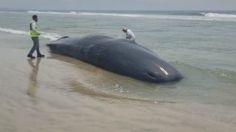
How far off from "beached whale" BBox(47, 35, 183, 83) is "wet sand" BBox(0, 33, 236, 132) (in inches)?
18.3

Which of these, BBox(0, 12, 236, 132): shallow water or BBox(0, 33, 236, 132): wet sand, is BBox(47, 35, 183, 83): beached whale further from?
BBox(0, 33, 236, 132): wet sand

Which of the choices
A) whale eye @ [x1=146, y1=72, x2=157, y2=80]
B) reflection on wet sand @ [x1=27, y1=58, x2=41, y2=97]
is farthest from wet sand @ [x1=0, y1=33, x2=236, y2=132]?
whale eye @ [x1=146, y1=72, x2=157, y2=80]

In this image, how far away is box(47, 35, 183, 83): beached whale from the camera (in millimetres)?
12086

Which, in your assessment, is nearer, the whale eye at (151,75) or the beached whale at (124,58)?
the whale eye at (151,75)

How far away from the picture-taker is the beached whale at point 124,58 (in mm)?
12086

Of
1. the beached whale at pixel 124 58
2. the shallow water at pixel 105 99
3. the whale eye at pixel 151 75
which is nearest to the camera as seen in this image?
the shallow water at pixel 105 99

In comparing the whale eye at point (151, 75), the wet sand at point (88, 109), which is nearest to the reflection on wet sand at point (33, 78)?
the wet sand at point (88, 109)

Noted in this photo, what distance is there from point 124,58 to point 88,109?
15.7 feet

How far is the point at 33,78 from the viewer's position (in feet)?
37.8

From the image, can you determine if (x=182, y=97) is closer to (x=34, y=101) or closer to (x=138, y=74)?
(x=138, y=74)

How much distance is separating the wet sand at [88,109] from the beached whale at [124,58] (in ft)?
1.52

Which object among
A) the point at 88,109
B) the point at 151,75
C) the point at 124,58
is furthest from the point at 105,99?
the point at 124,58

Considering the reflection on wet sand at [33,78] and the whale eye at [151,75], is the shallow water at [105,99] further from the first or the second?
the whale eye at [151,75]

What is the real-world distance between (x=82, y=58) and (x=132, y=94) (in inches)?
207
